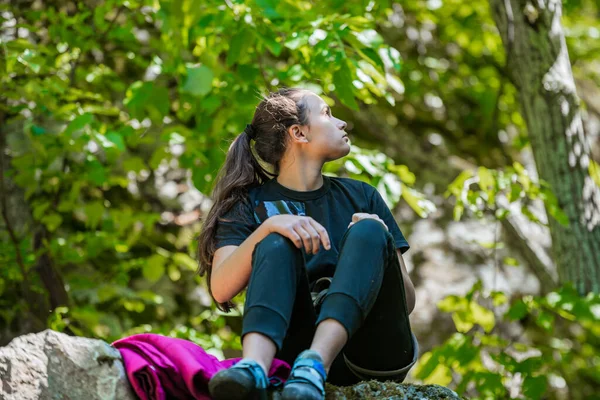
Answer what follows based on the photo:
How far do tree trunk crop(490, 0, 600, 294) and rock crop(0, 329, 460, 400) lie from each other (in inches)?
95.9

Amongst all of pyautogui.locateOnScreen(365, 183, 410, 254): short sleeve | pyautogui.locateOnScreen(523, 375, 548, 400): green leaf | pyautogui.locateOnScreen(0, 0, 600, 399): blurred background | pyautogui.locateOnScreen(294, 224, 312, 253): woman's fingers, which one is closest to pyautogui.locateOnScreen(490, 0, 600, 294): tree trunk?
pyautogui.locateOnScreen(0, 0, 600, 399): blurred background

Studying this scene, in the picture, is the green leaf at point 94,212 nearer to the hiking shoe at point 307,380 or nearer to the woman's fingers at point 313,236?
the woman's fingers at point 313,236

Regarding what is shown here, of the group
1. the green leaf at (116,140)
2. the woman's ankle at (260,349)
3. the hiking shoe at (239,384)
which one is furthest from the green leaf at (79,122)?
the hiking shoe at (239,384)

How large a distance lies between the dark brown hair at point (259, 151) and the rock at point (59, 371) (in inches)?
21.5

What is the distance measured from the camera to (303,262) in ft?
6.53

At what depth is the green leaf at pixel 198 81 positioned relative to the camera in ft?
10.3

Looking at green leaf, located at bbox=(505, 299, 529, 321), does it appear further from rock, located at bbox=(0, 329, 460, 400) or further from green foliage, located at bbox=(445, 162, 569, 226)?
rock, located at bbox=(0, 329, 460, 400)

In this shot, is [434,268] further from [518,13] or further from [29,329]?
[29,329]

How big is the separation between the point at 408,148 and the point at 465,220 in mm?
802

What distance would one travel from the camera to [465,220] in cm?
603

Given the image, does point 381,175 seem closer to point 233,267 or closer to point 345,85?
point 345,85

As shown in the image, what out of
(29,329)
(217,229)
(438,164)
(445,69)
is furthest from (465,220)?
(217,229)

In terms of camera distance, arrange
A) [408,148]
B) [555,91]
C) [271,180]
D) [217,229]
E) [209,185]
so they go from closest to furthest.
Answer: [217,229] < [271,180] < [209,185] < [555,91] < [408,148]

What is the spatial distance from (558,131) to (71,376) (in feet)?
10.7
